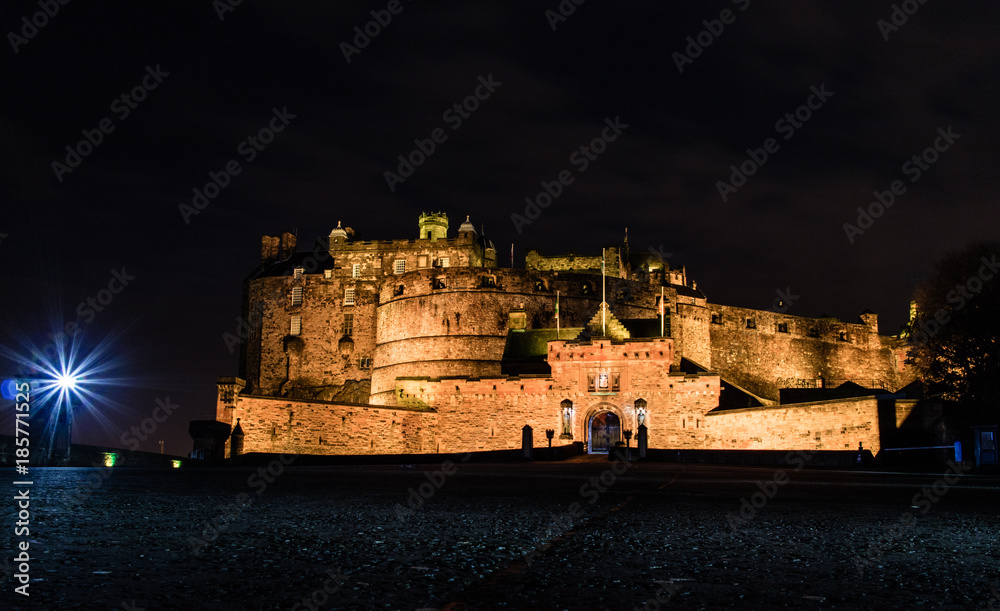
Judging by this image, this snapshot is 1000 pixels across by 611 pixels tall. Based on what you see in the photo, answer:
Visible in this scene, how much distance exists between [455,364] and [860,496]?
35.3m

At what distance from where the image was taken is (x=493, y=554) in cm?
428

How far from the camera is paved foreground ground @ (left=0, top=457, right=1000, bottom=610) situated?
3.26 m

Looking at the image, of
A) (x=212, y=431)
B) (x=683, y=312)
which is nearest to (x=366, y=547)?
(x=212, y=431)

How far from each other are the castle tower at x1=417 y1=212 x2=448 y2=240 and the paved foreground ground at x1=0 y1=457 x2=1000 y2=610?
4669 centimetres

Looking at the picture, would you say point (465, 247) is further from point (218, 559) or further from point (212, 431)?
point (218, 559)

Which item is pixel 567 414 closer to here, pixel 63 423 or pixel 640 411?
pixel 640 411

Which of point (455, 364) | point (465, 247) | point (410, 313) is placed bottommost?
point (455, 364)

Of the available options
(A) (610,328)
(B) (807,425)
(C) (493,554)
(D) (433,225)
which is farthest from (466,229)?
(C) (493,554)

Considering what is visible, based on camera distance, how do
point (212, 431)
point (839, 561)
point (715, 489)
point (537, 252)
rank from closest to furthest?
point (839, 561), point (715, 489), point (212, 431), point (537, 252)

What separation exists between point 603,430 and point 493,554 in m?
30.1

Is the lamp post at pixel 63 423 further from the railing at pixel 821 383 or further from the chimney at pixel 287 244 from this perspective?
the railing at pixel 821 383

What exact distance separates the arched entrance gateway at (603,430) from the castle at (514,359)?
65mm

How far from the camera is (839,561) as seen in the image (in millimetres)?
4270

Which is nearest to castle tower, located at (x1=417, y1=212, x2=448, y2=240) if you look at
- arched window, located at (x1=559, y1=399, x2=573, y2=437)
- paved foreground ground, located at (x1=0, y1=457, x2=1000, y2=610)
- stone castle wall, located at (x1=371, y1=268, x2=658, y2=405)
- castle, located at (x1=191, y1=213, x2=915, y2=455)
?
castle, located at (x1=191, y1=213, x2=915, y2=455)
